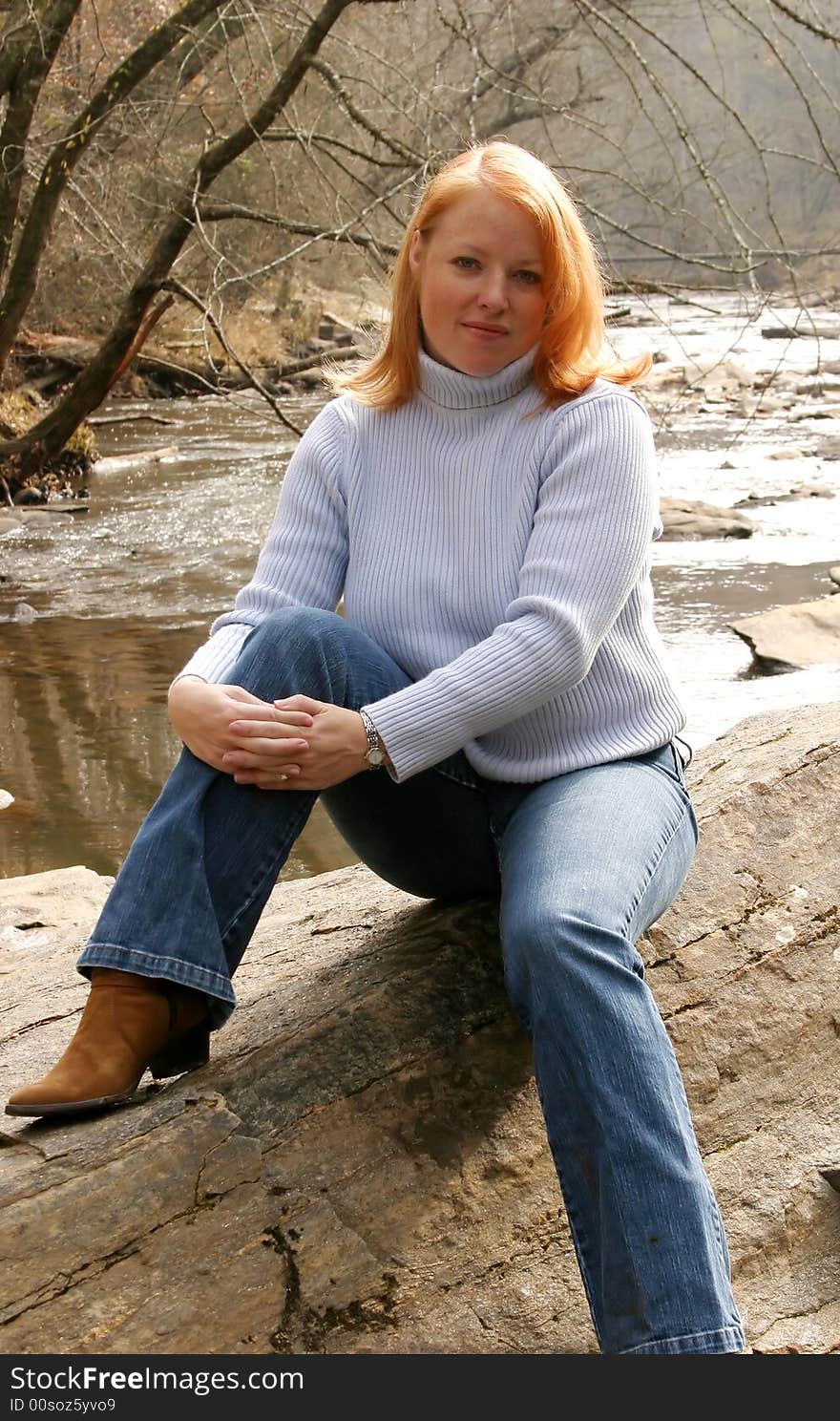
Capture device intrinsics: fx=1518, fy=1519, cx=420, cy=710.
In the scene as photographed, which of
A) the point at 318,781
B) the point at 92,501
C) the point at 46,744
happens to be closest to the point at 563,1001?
the point at 318,781

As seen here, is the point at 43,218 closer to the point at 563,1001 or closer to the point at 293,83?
the point at 293,83

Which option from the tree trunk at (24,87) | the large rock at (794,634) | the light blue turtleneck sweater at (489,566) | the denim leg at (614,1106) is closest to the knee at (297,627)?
the light blue turtleneck sweater at (489,566)

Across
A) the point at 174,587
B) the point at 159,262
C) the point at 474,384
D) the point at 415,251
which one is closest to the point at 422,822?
the point at 474,384

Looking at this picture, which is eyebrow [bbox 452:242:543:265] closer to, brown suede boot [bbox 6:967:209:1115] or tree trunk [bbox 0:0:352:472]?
brown suede boot [bbox 6:967:209:1115]

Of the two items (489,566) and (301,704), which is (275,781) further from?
(489,566)

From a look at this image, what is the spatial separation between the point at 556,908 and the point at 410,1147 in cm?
51

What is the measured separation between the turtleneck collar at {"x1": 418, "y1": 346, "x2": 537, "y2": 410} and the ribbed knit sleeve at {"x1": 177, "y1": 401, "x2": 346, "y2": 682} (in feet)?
0.59

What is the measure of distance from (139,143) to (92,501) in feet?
9.68

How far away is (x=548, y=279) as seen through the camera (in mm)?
2311

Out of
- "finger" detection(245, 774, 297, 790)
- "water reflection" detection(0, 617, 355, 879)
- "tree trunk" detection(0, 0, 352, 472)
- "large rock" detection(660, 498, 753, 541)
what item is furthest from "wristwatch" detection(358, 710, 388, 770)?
"large rock" detection(660, 498, 753, 541)

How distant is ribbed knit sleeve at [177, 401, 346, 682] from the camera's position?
2.44 m

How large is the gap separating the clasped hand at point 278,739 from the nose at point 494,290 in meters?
0.68

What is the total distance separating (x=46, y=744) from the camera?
5.79 m
